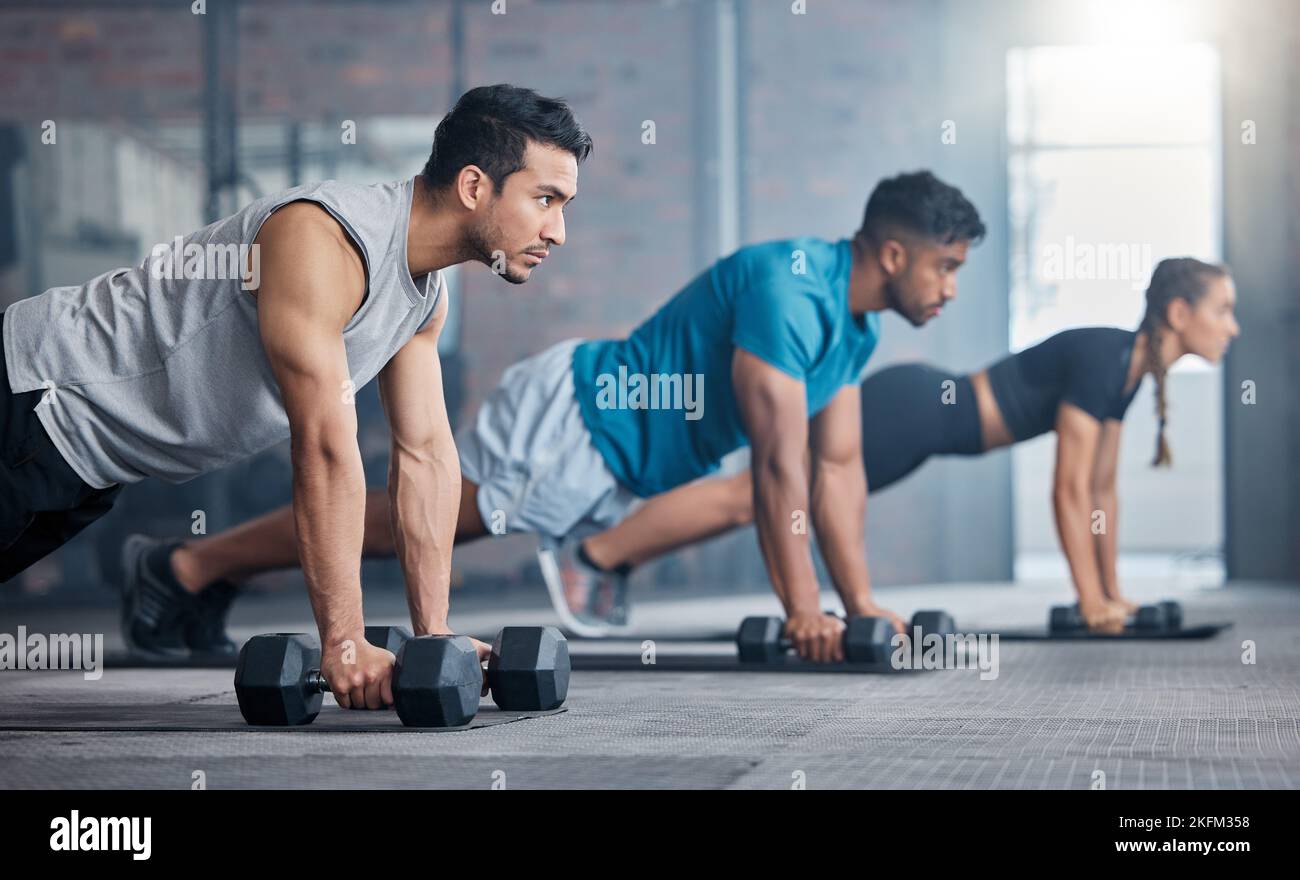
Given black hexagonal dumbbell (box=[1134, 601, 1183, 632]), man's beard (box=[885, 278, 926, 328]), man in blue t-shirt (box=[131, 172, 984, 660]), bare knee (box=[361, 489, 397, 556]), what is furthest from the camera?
black hexagonal dumbbell (box=[1134, 601, 1183, 632])

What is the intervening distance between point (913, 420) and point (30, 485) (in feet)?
7.17

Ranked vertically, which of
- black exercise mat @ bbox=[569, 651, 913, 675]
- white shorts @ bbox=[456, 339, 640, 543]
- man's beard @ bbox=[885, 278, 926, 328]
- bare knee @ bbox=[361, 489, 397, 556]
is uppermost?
man's beard @ bbox=[885, 278, 926, 328]

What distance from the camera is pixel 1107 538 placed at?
3611mm

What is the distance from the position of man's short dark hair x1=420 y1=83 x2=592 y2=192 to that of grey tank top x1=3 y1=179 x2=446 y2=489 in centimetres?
9

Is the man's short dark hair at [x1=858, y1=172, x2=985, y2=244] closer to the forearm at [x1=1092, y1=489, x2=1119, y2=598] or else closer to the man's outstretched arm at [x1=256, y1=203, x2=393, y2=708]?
the forearm at [x1=1092, y1=489, x2=1119, y2=598]

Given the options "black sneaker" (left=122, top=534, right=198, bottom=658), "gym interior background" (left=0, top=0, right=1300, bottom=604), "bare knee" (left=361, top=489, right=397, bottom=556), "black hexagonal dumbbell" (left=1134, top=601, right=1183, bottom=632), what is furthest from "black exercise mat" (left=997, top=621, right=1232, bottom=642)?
"gym interior background" (left=0, top=0, right=1300, bottom=604)

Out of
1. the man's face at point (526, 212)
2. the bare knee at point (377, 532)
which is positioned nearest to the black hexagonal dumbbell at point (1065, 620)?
the bare knee at point (377, 532)

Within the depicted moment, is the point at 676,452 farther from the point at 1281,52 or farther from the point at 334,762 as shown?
the point at 1281,52

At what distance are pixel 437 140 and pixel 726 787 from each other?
0.94 metres

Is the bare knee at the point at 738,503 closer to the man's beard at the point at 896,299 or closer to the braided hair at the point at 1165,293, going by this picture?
the man's beard at the point at 896,299

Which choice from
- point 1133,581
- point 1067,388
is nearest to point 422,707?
point 1067,388

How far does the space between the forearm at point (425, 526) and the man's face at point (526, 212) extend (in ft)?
0.99

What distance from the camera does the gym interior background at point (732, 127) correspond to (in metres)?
5.71

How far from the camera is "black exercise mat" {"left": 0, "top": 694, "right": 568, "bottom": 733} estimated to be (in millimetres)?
1725
